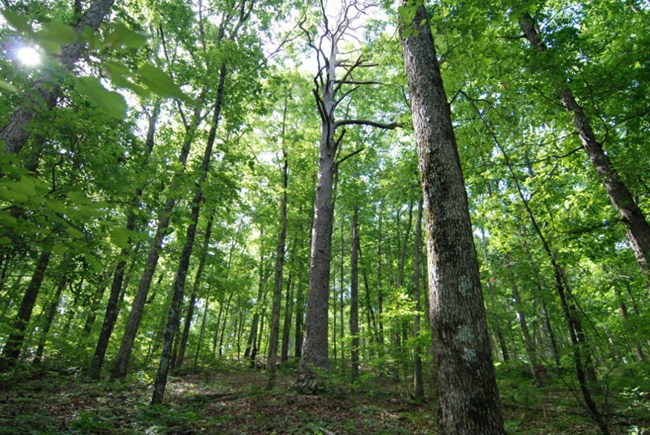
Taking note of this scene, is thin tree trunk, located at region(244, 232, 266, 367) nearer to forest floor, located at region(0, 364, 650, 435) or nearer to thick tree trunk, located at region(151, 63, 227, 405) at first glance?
forest floor, located at region(0, 364, 650, 435)

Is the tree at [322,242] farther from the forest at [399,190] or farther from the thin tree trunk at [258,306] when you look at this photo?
the thin tree trunk at [258,306]

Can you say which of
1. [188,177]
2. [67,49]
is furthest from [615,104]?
[67,49]

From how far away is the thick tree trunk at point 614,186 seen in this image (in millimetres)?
5766

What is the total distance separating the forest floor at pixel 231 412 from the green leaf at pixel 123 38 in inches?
216

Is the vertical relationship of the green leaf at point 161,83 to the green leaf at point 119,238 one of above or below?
above

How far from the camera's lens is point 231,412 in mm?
6824

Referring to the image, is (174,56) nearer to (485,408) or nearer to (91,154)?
(91,154)

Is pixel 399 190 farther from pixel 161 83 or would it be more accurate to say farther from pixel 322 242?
pixel 161 83

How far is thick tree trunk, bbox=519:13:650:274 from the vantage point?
18.9 ft

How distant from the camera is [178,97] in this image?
0.64 meters

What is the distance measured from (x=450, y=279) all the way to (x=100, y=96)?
293 centimetres

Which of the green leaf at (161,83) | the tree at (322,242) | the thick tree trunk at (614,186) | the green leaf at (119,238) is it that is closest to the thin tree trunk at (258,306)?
the tree at (322,242)

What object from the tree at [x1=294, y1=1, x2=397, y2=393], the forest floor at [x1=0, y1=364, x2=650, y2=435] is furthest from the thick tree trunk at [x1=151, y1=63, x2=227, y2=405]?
the tree at [x1=294, y1=1, x2=397, y2=393]

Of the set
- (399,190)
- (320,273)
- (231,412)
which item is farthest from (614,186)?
(231,412)
